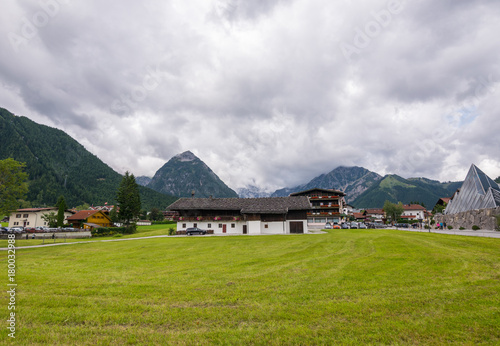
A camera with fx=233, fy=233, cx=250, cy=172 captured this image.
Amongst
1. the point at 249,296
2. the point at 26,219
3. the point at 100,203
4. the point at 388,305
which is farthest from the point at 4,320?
the point at 100,203

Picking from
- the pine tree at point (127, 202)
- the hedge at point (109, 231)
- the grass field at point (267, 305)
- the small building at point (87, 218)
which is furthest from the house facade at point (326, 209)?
the small building at point (87, 218)

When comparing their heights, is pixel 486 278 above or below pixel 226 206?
below

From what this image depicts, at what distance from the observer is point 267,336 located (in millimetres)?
5695

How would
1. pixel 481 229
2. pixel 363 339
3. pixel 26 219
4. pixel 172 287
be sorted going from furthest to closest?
1. pixel 26 219
2. pixel 481 229
3. pixel 172 287
4. pixel 363 339

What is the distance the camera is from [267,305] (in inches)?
306

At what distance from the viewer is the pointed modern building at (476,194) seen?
41.3m

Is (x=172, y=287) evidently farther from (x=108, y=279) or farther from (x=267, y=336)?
(x=267, y=336)

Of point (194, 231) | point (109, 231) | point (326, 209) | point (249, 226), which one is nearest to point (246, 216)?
point (249, 226)

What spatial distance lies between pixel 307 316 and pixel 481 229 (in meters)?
52.8

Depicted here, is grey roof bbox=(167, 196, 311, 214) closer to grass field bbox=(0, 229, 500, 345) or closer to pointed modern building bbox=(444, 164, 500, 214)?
pointed modern building bbox=(444, 164, 500, 214)

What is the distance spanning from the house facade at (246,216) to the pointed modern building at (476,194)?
102ft

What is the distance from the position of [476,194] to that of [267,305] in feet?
193

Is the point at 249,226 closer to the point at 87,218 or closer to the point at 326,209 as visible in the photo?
the point at 326,209

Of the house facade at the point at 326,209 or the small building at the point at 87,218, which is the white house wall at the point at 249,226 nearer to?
the house facade at the point at 326,209
